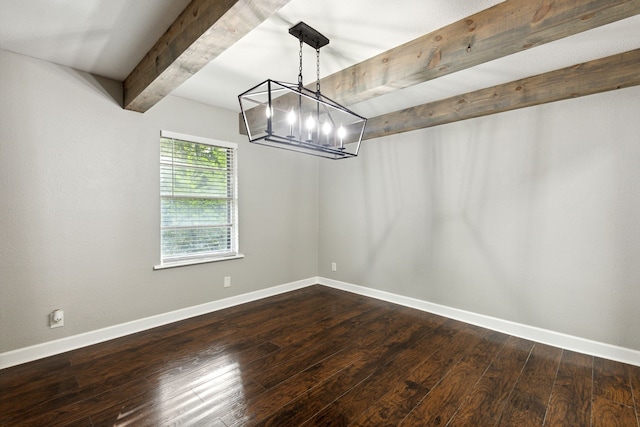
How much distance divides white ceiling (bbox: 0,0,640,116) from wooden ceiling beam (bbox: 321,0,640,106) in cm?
7

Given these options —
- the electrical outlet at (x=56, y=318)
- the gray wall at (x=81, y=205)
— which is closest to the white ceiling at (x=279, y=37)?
the gray wall at (x=81, y=205)

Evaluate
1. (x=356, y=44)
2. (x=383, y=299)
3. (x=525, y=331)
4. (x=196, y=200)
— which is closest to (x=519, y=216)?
(x=525, y=331)

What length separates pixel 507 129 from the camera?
3.23 meters

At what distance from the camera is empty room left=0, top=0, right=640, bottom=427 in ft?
6.32

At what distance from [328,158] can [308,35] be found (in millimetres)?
1181

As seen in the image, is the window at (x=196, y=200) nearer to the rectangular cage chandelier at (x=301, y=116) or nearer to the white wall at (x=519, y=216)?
the rectangular cage chandelier at (x=301, y=116)

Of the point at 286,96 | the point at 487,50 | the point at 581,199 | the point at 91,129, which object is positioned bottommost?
the point at 581,199

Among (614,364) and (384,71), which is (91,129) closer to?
(384,71)

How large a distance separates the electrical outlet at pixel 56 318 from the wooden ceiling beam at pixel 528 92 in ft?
13.0

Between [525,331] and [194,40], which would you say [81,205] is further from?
[525,331]

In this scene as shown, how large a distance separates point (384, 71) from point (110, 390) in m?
3.16

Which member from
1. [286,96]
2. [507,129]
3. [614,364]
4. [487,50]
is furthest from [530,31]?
[614,364]

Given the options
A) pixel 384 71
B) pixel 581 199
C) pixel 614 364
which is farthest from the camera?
pixel 581 199

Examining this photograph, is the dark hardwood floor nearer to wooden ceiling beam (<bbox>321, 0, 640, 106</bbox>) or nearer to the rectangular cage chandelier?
the rectangular cage chandelier
